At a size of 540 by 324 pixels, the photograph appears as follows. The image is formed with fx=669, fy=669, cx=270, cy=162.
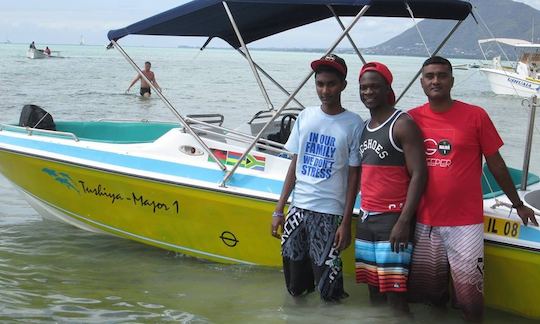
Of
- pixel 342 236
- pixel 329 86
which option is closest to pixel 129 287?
pixel 342 236

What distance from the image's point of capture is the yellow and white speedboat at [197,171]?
16.6 feet

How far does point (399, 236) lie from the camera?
383cm

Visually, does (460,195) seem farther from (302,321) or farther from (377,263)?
(302,321)

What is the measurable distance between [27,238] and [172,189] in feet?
7.07

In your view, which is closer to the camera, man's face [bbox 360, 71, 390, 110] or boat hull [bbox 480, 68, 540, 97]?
man's face [bbox 360, 71, 390, 110]

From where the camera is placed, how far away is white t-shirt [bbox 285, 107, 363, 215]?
4.07m

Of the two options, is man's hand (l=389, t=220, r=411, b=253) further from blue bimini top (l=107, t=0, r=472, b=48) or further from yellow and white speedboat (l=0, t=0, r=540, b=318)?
blue bimini top (l=107, t=0, r=472, b=48)

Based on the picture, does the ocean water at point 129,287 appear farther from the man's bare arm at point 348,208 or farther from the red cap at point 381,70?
the red cap at point 381,70

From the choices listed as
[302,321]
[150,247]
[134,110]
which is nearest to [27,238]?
[150,247]

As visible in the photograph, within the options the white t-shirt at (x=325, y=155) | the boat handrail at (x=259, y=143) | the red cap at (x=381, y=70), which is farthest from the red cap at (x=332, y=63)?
the boat handrail at (x=259, y=143)

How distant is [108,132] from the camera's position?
798 centimetres

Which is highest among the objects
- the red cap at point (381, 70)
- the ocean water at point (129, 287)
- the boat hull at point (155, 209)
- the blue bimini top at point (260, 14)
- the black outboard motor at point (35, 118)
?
the blue bimini top at point (260, 14)

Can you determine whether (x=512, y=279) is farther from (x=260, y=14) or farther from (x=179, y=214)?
(x=260, y=14)

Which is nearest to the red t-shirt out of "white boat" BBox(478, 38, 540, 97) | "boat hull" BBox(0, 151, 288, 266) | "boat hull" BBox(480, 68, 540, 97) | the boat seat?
the boat seat
